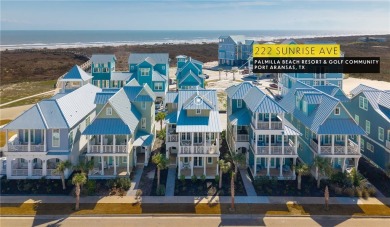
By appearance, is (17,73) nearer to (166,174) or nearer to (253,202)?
(166,174)

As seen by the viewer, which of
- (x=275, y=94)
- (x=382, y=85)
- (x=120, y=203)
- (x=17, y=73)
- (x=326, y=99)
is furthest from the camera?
(x=17, y=73)

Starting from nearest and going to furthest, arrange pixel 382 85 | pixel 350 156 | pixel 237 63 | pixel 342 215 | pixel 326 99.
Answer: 1. pixel 342 215
2. pixel 350 156
3. pixel 326 99
4. pixel 382 85
5. pixel 237 63

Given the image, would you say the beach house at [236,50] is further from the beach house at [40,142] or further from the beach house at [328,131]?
the beach house at [40,142]

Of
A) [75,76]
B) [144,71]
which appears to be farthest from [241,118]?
[144,71]

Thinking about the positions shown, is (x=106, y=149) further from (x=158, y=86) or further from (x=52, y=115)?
(x=158, y=86)

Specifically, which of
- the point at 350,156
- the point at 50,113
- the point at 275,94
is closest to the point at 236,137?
the point at 350,156

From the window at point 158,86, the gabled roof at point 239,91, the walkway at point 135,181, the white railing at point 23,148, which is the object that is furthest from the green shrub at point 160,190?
the window at point 158,86

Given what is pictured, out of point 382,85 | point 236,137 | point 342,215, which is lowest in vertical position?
point 342,215
